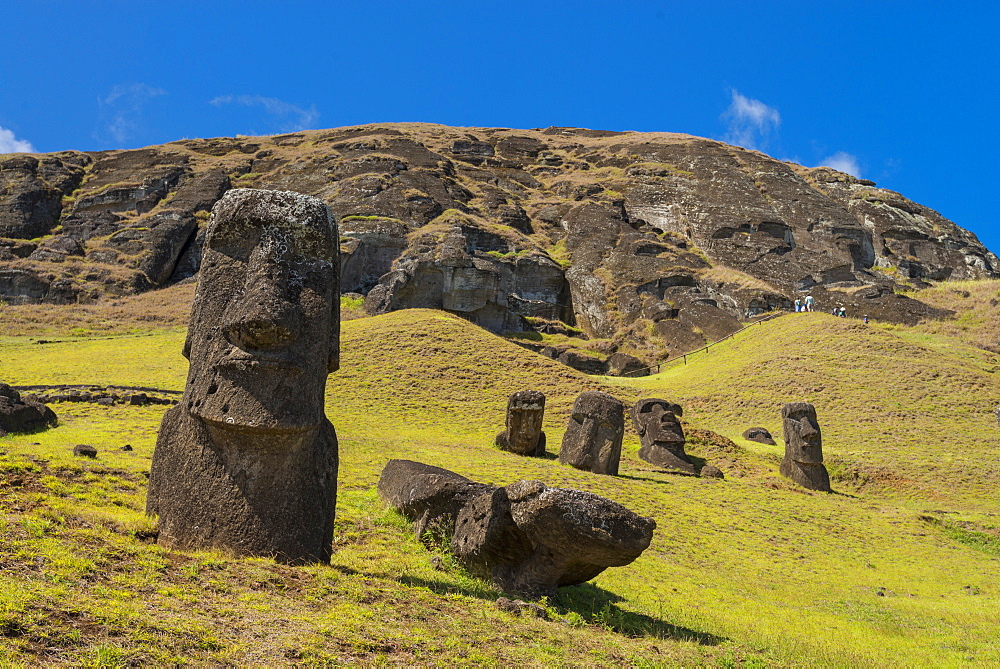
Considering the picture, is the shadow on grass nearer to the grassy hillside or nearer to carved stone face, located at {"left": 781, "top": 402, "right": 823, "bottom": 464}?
the grassy hillside

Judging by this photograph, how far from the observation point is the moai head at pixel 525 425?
2191 cm

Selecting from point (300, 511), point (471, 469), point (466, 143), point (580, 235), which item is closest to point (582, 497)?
point (300, 511)

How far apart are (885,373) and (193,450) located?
3263 centimetres

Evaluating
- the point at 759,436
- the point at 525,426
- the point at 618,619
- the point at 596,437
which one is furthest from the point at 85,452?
the point at 759,436

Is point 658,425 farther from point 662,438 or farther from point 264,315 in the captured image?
point 264,315

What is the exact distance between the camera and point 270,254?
7.36 meters

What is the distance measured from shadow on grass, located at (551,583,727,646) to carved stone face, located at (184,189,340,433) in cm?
334

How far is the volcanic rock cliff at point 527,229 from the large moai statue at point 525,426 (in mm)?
24051

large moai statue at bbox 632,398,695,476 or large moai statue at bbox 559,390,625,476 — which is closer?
large moai statue at bbox 559,390,625,476

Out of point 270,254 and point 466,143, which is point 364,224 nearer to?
point 466,143

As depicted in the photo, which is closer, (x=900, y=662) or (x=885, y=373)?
(x=900, y=662)

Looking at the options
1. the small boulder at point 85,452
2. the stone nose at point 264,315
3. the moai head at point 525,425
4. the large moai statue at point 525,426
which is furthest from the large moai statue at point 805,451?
the stone nose at point 264,315

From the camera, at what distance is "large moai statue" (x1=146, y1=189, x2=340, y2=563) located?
22.5 ft

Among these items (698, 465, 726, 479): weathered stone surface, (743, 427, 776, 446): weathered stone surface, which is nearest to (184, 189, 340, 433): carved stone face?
(698, 465, 726, 479): weathered stone surface
